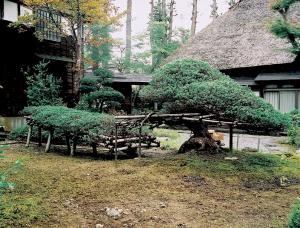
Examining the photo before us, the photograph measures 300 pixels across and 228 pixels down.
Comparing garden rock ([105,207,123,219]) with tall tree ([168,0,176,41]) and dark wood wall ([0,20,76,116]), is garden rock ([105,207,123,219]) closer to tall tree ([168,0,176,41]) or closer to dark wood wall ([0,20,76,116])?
dark wood wall ([0,20,76,116])

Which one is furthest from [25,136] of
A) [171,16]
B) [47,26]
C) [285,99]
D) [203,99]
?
[171,16]

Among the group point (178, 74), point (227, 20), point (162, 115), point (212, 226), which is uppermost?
point (227, 20)

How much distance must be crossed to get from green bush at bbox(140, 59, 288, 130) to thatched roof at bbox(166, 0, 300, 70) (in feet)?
31.7

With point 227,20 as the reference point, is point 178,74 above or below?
below

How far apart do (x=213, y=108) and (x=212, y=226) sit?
379cm

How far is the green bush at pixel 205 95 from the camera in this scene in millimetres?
7934

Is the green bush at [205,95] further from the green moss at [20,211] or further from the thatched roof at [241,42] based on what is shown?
the thatched roof at [241,42]

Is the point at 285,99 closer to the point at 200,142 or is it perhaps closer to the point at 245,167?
the point at 200,142

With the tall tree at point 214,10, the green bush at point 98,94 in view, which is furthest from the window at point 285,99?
the tall tree at point 214,10

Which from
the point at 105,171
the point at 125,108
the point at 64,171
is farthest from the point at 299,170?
the point at 125,108

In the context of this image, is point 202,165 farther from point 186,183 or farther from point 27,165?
point 27,165

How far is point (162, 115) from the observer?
898cm

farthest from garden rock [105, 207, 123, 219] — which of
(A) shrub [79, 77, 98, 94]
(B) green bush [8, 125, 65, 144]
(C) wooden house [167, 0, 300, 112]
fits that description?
(C) wooden house [167, 0, 300, 112]

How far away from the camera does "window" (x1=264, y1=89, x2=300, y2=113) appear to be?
17.0 metres
